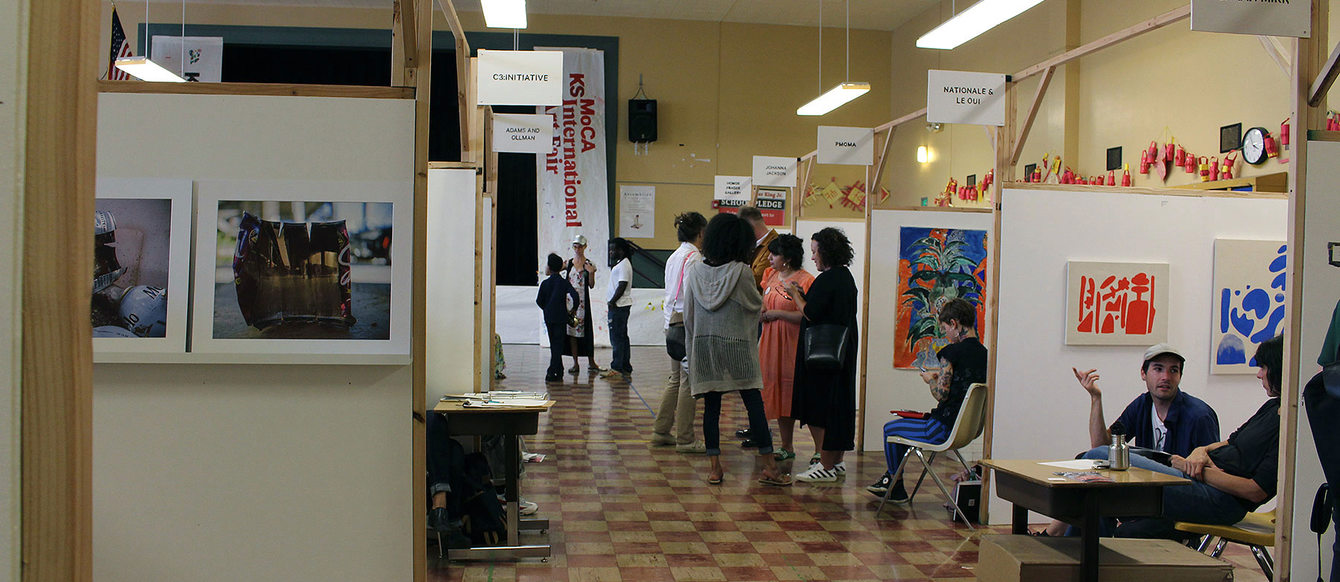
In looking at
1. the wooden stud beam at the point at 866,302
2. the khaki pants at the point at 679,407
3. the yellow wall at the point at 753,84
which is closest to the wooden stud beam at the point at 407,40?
the khaki pants at the point at 679,407

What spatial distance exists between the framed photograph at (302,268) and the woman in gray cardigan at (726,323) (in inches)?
106

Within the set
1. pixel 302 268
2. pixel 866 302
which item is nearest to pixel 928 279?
pixel 866 302

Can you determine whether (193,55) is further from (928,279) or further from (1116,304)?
(1116,304)

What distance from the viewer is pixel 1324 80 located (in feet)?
8.82

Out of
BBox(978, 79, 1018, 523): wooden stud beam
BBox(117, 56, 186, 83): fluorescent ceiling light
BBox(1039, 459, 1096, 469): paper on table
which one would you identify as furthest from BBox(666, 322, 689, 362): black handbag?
BBox(117, 56, 186, 83): fluorescent ceiling light

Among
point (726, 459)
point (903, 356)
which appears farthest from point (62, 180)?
point (903, 356)

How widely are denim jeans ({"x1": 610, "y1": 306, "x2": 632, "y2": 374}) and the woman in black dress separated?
15.0 feet

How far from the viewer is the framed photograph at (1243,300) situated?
4.72m

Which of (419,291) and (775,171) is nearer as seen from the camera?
(419,291)

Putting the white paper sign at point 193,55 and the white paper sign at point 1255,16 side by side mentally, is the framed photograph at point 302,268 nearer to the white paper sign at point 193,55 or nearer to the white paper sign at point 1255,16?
the white paper sign at point 1255,16

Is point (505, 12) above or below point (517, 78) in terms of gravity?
above

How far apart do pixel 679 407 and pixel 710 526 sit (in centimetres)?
181

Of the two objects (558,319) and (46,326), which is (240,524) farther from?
(558,319)

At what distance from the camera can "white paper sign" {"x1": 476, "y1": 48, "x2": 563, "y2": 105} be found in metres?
4.93
